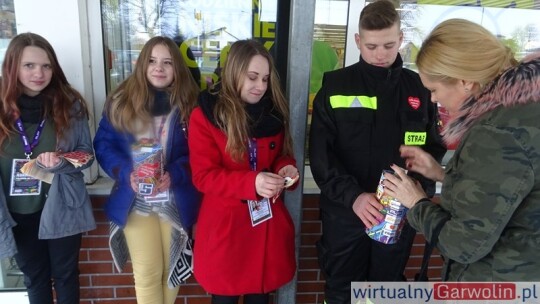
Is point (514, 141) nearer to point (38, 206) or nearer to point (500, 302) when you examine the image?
point (500, 302)

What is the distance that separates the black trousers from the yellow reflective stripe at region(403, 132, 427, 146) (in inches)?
16.5

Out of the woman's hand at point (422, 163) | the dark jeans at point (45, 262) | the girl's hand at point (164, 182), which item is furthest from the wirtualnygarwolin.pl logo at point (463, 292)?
the dark jeans at point (45, 262)

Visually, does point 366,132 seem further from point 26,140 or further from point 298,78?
point 26,140

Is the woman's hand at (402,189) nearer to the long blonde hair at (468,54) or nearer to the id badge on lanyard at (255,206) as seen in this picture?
the long blonde hair at (468,54)

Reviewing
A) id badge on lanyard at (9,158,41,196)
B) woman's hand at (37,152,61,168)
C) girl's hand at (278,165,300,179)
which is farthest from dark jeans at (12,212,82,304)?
girl's hand at (278,165,300,179)

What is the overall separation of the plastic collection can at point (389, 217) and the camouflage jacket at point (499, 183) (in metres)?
0.28

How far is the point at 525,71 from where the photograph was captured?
1298mm

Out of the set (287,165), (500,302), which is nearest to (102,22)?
(287,165)

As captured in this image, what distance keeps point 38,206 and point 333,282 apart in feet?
5.18

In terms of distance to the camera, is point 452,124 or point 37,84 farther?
point 37,84

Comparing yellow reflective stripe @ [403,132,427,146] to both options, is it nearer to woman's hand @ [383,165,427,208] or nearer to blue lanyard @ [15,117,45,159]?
woman's hand @ [383,165,427,208]

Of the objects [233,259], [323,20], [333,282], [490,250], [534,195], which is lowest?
[333,282]

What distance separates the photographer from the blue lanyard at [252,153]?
2084mm

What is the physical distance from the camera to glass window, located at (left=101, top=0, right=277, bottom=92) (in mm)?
2605
